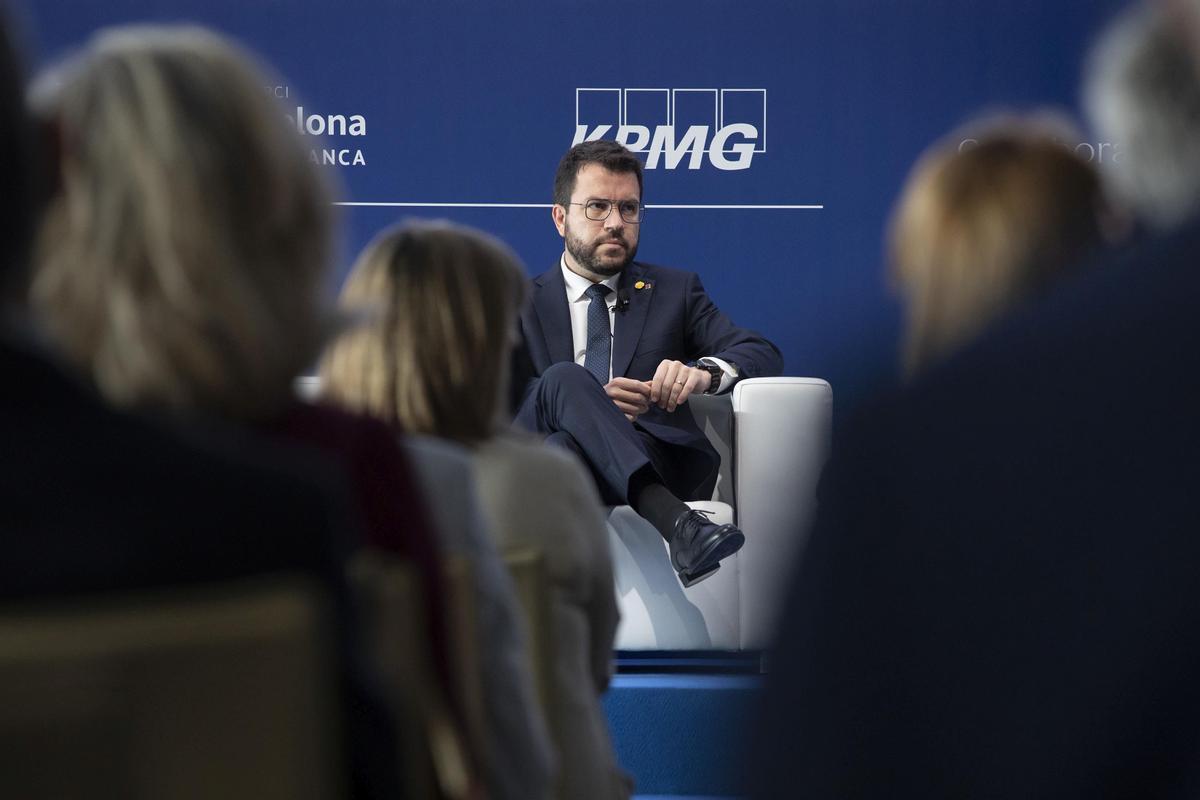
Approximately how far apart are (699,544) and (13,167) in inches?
125

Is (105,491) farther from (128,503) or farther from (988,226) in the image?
(988,226)

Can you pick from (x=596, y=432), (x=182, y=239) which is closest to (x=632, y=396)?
(x=596, y=432)

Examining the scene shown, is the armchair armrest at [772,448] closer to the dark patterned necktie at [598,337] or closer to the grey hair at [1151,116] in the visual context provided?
the dark patterned necktie at [598,337]

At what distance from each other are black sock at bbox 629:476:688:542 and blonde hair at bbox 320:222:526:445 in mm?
2186

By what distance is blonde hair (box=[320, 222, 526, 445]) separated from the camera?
5.32 ft

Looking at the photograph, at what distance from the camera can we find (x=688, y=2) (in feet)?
22.8

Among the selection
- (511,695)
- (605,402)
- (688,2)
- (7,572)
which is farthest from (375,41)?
(7,572)

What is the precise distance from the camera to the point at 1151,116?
15.8 inches

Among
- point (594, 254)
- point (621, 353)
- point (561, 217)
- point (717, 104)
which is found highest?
point (717, 104)

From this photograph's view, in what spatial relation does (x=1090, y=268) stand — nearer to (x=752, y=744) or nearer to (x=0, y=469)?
(x=752, y=744)

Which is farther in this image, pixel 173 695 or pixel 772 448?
pixel 772 448

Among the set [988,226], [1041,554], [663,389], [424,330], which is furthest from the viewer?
[663,389]

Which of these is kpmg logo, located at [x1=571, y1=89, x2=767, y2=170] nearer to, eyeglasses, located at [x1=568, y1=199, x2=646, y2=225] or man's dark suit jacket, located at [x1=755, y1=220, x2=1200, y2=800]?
eyeglasses, located at [x1=568, y1=199, x2=646, y2=225]

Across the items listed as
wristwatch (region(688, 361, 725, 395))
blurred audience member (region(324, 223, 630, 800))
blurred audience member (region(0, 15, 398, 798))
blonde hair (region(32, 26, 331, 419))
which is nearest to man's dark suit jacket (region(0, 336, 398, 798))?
blurred audience member (region(0, 15, 398, 798))
